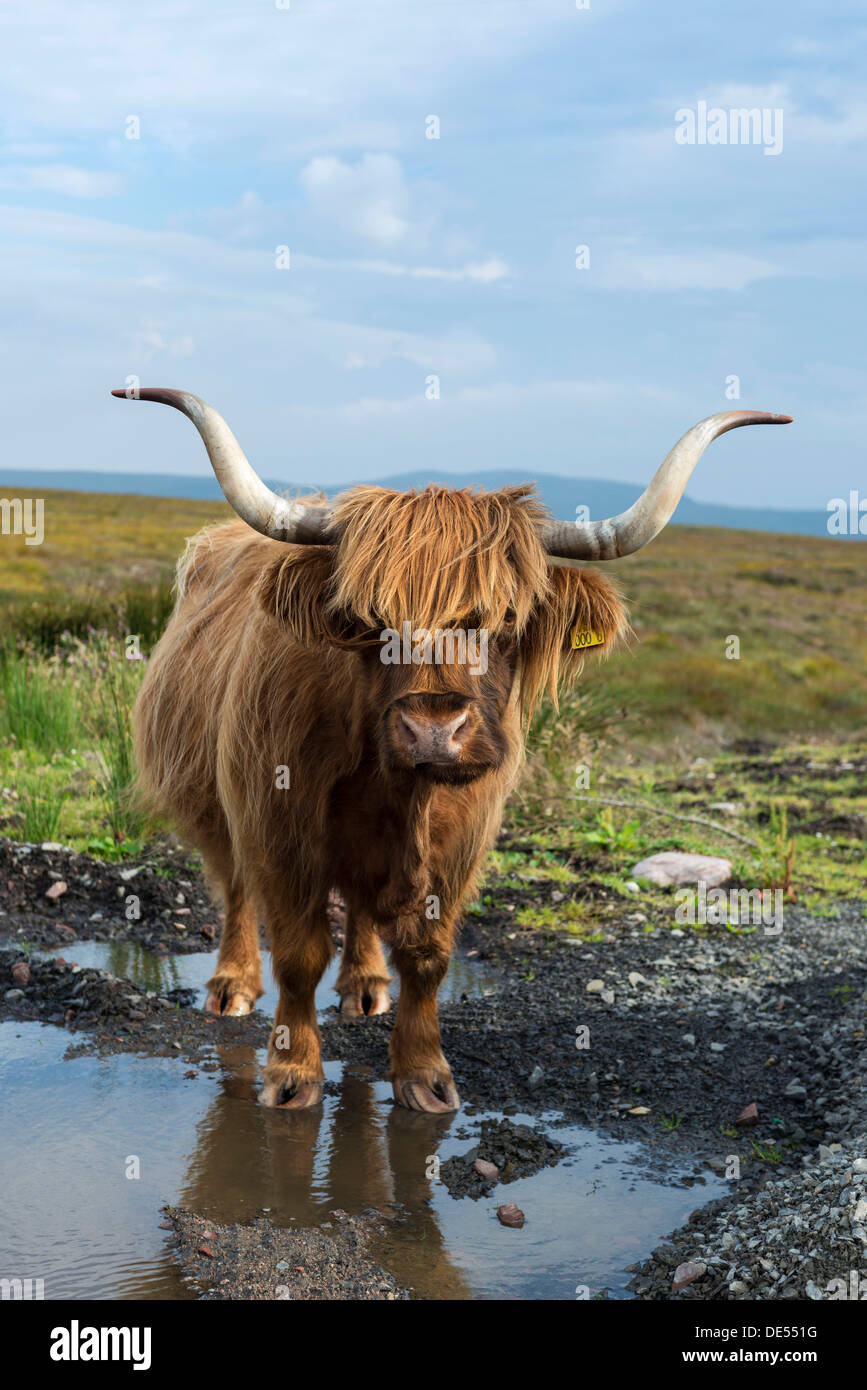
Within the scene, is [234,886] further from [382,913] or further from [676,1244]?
[676,1244]

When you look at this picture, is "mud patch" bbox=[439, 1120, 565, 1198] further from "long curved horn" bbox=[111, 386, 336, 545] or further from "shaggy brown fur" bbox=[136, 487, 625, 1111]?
"long curved horn" bbox=[111, 386, 336, 545]

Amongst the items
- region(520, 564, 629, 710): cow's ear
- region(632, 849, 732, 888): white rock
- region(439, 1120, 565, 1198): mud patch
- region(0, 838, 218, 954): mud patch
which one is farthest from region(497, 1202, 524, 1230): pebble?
region(632, 849, 732, 888): white rock

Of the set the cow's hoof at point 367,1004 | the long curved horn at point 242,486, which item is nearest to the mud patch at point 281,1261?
the cow's hoof at point 367,1004

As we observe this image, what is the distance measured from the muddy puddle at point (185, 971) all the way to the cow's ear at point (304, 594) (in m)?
1.86

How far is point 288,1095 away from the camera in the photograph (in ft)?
12.0

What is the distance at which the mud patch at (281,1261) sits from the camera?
2582mm

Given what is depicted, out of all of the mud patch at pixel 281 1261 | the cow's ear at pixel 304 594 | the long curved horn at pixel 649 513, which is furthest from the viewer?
the cow's ear at pixel 304 594

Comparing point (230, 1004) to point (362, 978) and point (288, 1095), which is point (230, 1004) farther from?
point (288, 1095)

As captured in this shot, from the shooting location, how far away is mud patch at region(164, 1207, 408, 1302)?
8.47ft

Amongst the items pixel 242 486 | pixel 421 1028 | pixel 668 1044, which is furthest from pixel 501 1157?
pixel 242 486

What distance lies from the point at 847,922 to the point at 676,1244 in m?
3.01

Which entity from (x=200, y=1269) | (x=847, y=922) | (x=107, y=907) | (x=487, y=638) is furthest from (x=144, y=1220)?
(x=847, y=922)

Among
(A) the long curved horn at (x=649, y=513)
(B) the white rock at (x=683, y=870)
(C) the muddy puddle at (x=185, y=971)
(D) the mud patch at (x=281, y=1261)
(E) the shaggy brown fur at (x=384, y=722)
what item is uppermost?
(A) the long curved horn at (x=649, y=513)

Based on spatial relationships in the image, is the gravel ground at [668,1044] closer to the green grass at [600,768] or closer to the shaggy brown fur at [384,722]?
the shaggy brown fur at [384,722]
